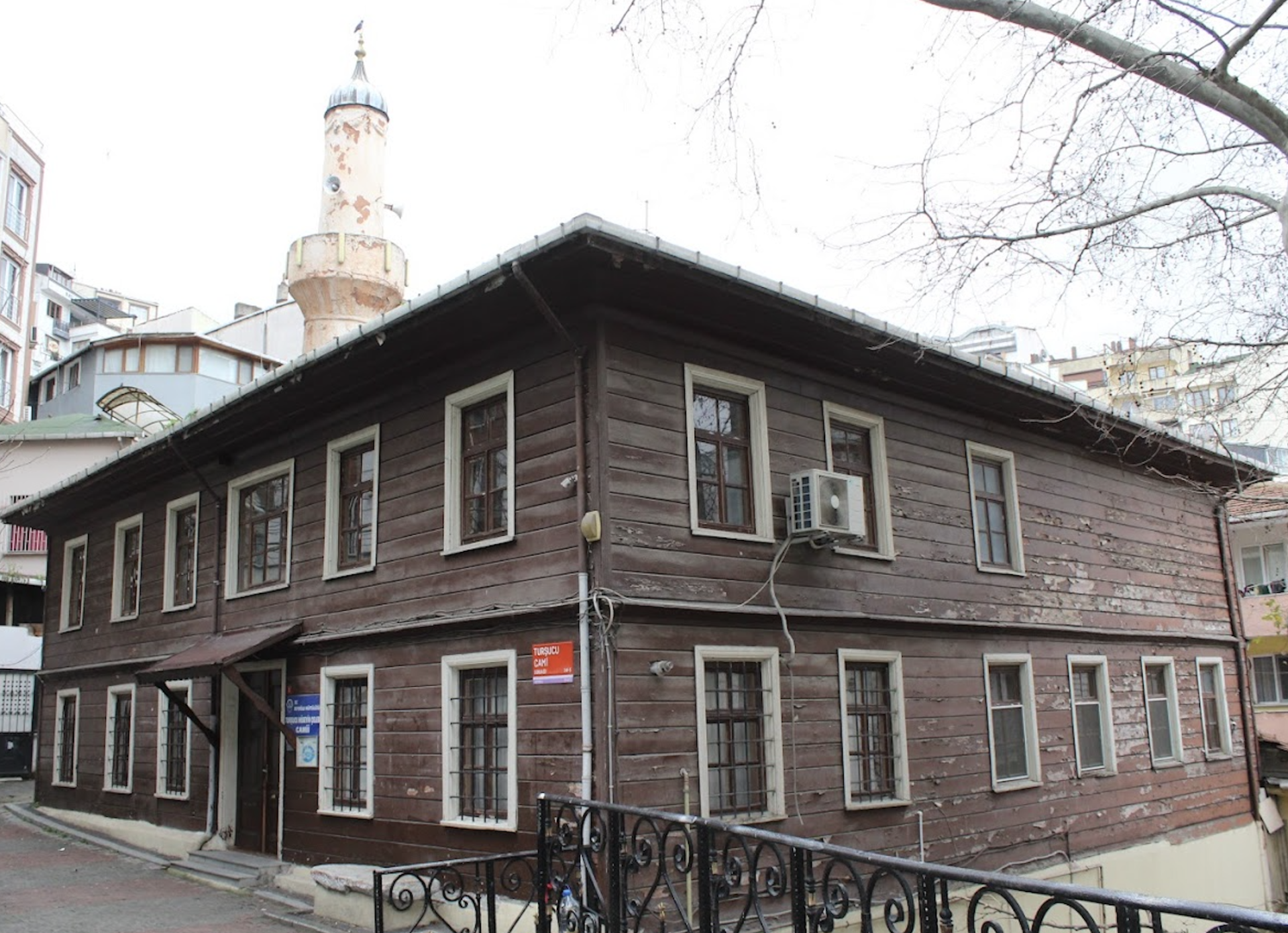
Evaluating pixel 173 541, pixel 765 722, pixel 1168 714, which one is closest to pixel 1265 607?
pixel 1168 714

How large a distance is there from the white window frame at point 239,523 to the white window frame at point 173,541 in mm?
988

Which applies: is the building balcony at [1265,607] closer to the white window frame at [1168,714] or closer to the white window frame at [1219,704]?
the white window frame at [1219,704]

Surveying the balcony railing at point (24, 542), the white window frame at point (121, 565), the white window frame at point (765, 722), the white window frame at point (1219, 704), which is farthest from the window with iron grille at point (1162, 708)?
the balcony railing at point (24, 542)

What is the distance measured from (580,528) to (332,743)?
196 inches

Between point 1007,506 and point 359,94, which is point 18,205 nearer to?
point 359,94

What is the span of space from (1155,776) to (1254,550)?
15.8 metres

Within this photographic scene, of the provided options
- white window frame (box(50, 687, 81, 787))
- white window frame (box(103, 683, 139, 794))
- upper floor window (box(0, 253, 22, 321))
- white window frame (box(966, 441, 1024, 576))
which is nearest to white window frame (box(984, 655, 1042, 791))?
white window frame (box(966, 441, 1024, 576))

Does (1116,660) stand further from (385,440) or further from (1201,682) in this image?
(385,440)

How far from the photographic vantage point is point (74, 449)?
108 ft

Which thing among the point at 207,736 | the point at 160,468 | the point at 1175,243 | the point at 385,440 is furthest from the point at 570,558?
the point at 160,468

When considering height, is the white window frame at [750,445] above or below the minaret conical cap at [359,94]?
below

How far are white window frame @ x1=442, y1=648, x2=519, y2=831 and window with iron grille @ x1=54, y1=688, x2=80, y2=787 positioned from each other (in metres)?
11.3

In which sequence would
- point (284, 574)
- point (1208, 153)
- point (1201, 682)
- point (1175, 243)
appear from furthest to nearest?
point (1201, 682) < point (284, 574) < point (1175, 243) < point (1208, 153)

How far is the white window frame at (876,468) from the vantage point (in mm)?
11680
